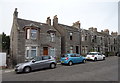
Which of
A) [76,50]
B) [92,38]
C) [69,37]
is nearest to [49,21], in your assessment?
[69,37]

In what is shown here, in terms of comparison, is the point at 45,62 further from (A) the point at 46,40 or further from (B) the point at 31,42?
(A) the point at 46,40

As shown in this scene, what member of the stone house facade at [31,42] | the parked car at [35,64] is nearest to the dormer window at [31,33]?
the stone house facade at [31,42]

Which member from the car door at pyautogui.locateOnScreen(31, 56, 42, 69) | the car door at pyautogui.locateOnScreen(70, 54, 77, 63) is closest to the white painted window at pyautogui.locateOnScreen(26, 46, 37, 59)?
the car door at pyautogui.locateOnScreen(31, 56, 42, 69)

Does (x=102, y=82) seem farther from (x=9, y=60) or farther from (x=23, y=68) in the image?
(x=9, y=60)

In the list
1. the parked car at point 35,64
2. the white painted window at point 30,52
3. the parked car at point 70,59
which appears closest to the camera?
the parked car at point 35,64

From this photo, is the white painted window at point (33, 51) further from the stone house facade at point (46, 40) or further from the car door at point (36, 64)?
the car door at point (36, 64)

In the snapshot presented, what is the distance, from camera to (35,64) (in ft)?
37.8

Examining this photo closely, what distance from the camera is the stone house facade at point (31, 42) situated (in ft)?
55.5

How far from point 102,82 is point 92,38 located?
928 inches

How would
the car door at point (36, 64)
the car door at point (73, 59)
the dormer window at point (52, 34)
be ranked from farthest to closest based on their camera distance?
the dormer window at point (52, 34) → the car door at point (73, 59) → the car door at point (36, 64)

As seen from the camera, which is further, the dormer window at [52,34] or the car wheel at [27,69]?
the dormer window at [52,34]

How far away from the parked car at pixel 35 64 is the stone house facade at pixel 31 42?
5.86 m

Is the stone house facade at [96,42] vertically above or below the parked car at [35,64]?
above

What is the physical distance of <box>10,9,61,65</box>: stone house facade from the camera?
55.5 ft
